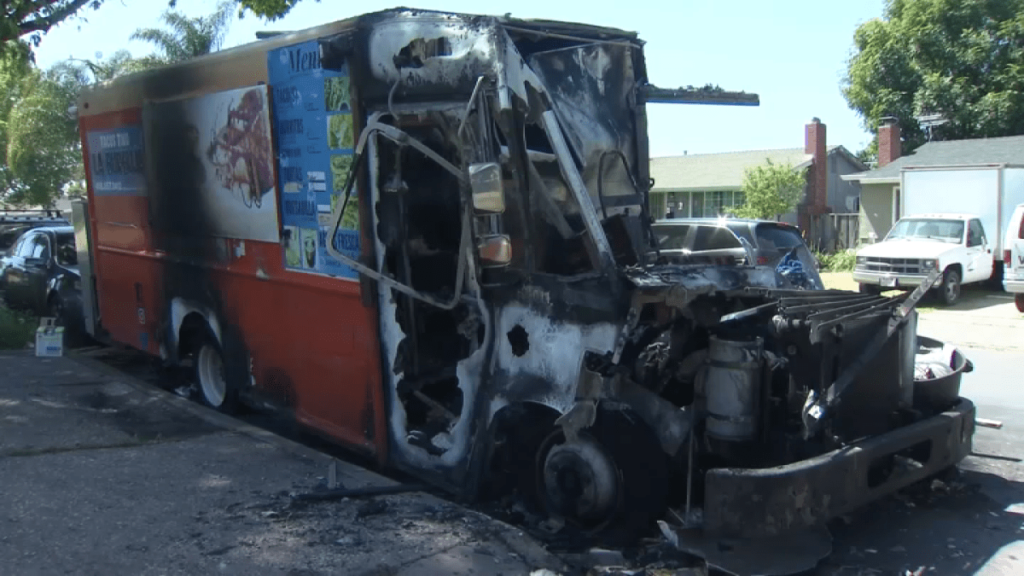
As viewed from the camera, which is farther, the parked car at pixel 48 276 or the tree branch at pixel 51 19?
the parked car at pixel 48 276

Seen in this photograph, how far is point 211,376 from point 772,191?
27958 millimetres

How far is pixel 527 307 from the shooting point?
5.17 m

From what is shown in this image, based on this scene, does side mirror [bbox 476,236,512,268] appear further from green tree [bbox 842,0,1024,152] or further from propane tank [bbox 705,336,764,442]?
green tree [bbox 842,0,1024,152]

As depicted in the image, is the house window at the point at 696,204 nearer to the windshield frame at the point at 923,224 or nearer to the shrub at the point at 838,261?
the shrub at the point at 838,261

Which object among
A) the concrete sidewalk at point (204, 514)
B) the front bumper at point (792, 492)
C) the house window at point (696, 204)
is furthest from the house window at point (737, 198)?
the front bumper at point (792, 492)

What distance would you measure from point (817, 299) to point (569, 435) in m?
1.72

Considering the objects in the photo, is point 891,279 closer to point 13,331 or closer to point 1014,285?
point 1014,285

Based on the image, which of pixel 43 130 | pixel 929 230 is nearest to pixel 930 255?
pixel 929 230

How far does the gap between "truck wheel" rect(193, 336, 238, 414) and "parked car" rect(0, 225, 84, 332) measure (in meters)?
4.93

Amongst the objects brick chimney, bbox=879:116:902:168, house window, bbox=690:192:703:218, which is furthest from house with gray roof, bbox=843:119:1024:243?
house window, bbox=690:192:703:218

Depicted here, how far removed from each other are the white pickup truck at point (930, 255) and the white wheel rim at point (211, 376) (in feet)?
46.5

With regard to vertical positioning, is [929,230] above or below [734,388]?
below

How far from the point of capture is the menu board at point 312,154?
19.7 ft

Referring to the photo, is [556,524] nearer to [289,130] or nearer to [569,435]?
[569,435]
